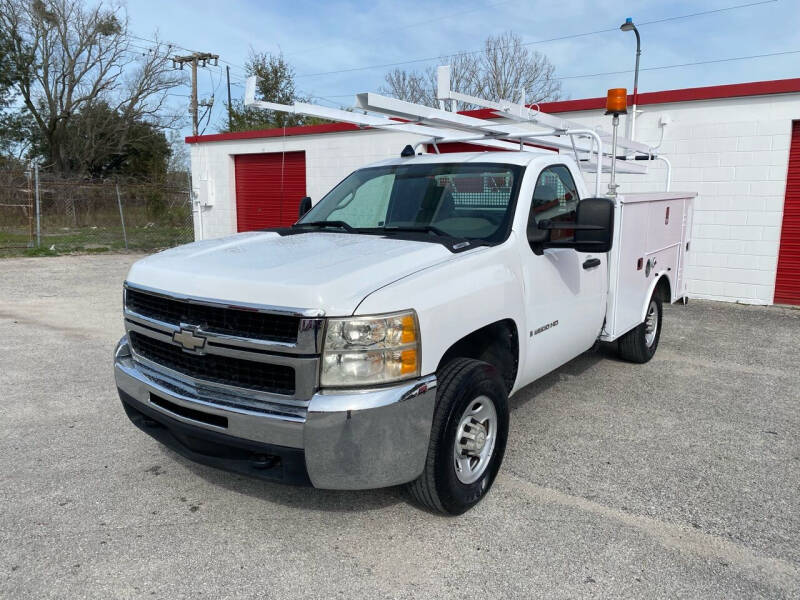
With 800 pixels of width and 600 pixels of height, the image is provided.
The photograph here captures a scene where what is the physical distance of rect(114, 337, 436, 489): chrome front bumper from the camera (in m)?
2.58

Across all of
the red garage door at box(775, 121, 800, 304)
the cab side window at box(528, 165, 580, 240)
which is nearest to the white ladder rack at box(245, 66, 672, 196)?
the cab side window at box(528, 165, 580, 240)

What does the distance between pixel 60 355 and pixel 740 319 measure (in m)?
8.38

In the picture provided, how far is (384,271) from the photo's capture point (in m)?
2.85

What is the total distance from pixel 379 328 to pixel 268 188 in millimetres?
13604

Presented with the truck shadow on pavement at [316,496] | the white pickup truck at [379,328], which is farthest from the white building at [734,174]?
the truck shadow on pavement at [316,496]

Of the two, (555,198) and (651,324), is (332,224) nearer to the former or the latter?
(555,198)

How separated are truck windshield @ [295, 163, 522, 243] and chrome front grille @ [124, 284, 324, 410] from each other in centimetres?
134

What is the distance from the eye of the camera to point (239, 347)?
2746mm

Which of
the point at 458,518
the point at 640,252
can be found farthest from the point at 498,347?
the point at 640,252

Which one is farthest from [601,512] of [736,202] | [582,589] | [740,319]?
[736,202]

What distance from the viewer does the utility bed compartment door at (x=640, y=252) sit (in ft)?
15.7

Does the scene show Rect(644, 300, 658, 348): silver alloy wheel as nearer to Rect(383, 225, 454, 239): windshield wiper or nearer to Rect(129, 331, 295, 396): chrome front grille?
Rect(383, 225, 454, 239): windshield wiper

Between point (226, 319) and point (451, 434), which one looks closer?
point (226, 319)

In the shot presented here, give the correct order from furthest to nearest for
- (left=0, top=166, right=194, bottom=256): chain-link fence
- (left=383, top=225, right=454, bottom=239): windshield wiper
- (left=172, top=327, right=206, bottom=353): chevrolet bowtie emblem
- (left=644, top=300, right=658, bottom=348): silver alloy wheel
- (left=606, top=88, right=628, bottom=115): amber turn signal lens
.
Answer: (left=0, top=166, right=194, bottom=256): chain-link fence < (left=644, top=300, right=658, bottom=348): silver alloy wheel < (left=606, top=88, right=628, bottom=115): amber turn signal lens < (left=383, top=225, right=454, bottom=239): windshield wiper < (left=172, top=327, right=206, bottom=353): chevrolet bowtie emblem
